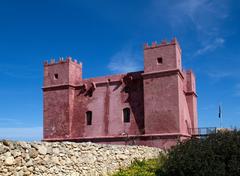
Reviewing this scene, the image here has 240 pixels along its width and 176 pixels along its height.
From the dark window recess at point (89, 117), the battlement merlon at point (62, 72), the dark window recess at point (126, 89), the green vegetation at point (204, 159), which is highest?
the battlement merlon at point (62, 72)

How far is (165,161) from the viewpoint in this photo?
13945mm

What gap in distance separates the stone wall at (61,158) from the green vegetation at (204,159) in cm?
94

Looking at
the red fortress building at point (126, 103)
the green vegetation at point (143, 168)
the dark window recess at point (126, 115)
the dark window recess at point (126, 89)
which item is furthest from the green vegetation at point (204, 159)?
the dark window recess at point (126, 89)

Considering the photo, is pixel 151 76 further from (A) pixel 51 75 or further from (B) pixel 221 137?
(B) pixel 221 137

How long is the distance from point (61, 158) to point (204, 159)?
533 cm

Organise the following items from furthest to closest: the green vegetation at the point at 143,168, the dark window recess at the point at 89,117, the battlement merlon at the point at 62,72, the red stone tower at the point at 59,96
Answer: the battlement merlon at the point at 62,72, the red stone tower at the point at 59,96, the dark window recess at the point at 89,117, the green vegetation at the point at 143,168

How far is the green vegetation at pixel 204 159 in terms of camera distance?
1259 centimetres

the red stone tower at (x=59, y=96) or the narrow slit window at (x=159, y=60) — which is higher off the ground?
the narrow slit window at (x=159, y=60)

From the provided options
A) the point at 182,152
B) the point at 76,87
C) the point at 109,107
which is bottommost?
the point at 182,152

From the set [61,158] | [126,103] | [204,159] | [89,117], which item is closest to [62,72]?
[89,117]

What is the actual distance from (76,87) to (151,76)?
734cm

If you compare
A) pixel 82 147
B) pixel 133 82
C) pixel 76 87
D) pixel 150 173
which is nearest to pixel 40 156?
pixel 82 147

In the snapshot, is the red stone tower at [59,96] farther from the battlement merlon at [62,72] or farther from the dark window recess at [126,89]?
the dark window recess at [126,89]

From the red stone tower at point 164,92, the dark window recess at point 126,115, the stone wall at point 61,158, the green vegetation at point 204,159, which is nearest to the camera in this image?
the stone wall at point 61,158
